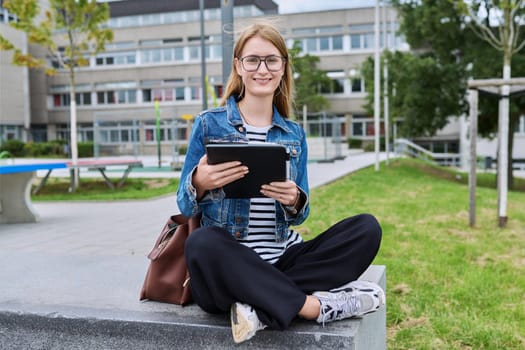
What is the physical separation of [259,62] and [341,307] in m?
1.12

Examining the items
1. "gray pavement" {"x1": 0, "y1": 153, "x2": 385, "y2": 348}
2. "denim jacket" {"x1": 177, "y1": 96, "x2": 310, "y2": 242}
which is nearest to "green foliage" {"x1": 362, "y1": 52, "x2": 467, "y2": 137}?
"gray pavement" {"x1": 0, "y1": 153, "x2": 385, "y2": 348}

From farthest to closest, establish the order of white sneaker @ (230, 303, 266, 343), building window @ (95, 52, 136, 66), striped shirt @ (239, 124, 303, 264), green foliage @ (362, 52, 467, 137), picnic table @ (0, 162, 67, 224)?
building window @ (95, 52, 136, 66), green foliage @ (362, 52, 467, 137), picnic table @ (0, 162, 67, 224), striped shirt @ (239, 124, 303, 264), white sneaker @ (230, 303, 266, 343)

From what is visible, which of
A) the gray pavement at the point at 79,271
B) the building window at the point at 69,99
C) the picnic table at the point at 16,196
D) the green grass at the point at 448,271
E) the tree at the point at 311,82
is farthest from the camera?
the building window at the point at 69,99

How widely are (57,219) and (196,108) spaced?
138ft

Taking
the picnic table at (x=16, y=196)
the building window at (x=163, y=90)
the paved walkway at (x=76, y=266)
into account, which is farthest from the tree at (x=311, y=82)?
the paved walkway at (x=76, y=266)

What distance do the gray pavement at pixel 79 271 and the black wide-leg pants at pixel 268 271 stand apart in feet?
0.65

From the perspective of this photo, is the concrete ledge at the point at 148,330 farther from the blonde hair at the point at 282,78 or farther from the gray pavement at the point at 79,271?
the blonde hair at the point at 282,78

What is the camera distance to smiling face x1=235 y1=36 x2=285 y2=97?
259cm

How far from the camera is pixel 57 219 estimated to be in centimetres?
875

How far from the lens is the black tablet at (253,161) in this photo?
2219mm

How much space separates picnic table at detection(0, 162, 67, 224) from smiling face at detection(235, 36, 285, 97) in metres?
5.80

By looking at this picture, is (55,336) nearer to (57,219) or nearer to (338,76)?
(57,219)

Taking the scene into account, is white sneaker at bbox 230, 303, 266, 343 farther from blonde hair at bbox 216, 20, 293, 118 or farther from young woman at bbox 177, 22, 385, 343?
blonde hair at bbox 216, 20, 293, 118

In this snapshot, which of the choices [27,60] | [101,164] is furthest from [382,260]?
[27,60]
